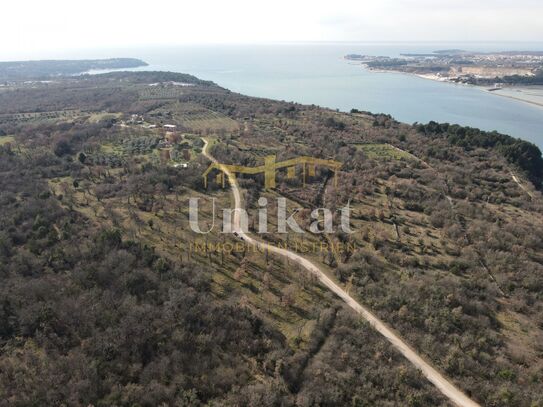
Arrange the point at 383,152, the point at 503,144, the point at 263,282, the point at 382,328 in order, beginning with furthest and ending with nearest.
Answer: the point at 503,144, the point at 383,152, the point at 263,282, the point at 382,328

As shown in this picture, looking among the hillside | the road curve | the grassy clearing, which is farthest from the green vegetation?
the road curve

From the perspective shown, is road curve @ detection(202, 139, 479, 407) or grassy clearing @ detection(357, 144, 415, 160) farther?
grassy clearing @ detection(357, 144, 415, 160)

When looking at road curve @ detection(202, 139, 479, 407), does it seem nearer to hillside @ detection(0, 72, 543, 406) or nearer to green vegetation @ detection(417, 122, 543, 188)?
hillside @ detection(0, 72, 543, 406)

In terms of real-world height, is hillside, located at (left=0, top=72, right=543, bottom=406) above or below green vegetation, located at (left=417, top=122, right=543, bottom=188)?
below

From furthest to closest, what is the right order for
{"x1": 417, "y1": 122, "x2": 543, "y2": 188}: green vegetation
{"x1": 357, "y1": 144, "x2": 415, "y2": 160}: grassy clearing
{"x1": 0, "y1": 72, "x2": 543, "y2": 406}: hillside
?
1. {"x1": 357, "y1": 144, "x2": 415, "y2": 160}: grassy clearing
2. {"x1": 417, "y1": 122, "x2": 543, "y2": 188}: green vegetation
3. {"x1": 0, "y1": 72, "x2": 543, "y2": 406}: hillside

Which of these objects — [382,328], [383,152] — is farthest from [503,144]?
[382,328]

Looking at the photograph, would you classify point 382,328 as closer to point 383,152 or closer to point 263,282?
point 263,282
